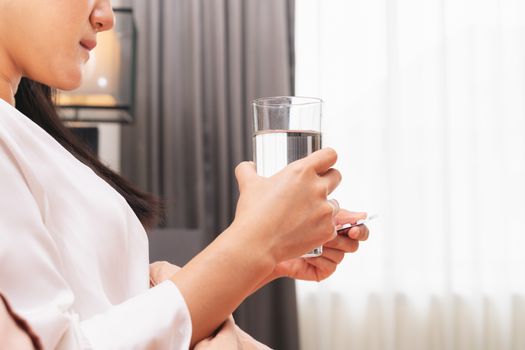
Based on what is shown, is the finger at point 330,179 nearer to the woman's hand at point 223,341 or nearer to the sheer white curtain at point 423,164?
the woman's hand at point 223,341

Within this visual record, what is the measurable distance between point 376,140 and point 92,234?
2425 millimetres

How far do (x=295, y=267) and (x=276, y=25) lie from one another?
6.99ft

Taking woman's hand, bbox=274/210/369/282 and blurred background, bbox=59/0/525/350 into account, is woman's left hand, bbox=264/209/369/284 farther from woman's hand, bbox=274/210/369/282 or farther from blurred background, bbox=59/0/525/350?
blurred background, bbox=59/0/525/350

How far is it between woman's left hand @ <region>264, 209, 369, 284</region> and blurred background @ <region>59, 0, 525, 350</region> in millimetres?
1916

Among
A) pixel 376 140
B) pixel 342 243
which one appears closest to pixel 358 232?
pixel 342 243

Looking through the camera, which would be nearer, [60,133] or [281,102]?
[281,102]

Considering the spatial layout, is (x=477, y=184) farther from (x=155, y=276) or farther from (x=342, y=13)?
(x=155, y=276)

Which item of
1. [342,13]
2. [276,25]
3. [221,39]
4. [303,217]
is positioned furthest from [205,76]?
[303,217]

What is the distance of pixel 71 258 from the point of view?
0.58 metres

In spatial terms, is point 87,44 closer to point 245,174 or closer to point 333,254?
point 245,174

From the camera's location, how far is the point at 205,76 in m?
2.92

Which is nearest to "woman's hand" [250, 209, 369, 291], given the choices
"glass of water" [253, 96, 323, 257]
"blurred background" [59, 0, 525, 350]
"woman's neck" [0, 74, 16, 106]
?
"glass of water" [253, 96, 323, 257]

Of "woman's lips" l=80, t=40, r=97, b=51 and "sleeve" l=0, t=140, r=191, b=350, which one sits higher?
"woman's lips" l=80, t=40, r=97, b=51

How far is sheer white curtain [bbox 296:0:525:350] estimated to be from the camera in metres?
2.88
